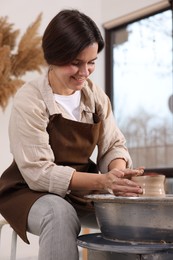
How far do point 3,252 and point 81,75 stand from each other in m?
1.43

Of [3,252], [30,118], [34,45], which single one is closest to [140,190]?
[30,118]

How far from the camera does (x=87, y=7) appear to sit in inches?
122

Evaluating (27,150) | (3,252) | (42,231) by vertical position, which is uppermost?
(27,150)

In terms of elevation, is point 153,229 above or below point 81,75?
below

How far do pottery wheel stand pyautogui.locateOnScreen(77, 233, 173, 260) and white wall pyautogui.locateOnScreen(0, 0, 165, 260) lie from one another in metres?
1.43

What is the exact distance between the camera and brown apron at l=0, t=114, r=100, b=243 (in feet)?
3.93

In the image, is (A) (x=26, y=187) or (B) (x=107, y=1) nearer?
(A) (x=26, y=187)

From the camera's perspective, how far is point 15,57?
8.17 feet

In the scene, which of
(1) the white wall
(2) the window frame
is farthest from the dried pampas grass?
(2) the window frame

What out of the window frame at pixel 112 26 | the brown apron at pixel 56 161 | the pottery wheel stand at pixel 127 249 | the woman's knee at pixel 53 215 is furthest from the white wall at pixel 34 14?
the pottery wheel stand at pixel 127 249

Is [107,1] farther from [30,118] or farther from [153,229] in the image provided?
[153,229]

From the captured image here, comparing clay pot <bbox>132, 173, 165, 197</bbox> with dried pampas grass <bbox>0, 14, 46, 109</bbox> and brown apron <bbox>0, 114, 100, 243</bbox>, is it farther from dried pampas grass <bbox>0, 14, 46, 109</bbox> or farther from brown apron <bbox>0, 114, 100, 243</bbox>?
dried pampas grass <bbox>0, 14, 46, 109</bbox>

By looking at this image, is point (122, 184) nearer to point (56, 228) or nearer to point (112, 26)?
point (56, 228)

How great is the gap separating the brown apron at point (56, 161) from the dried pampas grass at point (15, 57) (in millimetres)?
1175
